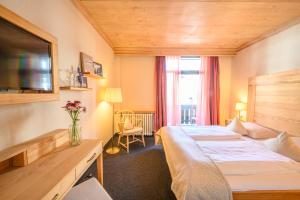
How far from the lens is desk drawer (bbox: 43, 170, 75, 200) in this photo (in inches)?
38.4

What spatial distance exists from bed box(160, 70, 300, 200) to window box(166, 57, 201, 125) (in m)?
2.12

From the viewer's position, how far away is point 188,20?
112 inches

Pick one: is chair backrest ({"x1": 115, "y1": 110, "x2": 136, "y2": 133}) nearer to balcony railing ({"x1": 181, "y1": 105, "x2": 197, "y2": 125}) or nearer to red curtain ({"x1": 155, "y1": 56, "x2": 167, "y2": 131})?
red curtain ({"x1": 155, "y1": 56, "x2": 167, "y2": 131})

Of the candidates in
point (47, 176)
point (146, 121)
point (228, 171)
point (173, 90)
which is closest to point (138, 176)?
point (228, 171)

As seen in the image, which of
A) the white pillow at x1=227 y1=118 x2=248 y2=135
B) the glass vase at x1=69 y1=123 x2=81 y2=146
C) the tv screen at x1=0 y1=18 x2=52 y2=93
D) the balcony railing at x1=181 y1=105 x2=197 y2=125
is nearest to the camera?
the tv screen at x1=0 y1=18 x2=52 y2=93

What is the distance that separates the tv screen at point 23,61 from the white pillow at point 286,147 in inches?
108

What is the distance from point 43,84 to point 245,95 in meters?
4.23

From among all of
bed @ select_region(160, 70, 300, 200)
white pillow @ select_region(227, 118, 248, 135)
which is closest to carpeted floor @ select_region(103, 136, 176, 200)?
bed @ select_region(160, 70, 300, 200)

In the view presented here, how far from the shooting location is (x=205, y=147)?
228 centimetres

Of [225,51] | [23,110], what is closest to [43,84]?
[23,110]

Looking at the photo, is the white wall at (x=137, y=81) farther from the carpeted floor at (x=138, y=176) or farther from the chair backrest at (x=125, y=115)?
the carpeted floor at (x=138, y=176)

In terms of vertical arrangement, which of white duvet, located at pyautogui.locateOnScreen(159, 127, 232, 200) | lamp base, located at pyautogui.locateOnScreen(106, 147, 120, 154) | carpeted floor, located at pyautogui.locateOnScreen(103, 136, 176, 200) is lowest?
carpeted floor, located at pyautogui.locateOnScreen(103, 136, 176, 200)

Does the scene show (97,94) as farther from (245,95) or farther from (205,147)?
(245,95)

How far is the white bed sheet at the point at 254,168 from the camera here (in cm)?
149
